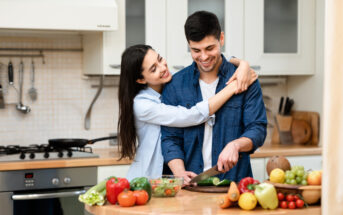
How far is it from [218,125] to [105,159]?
3.67 feet

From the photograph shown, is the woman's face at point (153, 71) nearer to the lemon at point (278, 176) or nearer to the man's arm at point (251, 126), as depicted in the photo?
the man's arm at point (251, 126)

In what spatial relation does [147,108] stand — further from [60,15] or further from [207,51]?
[60,15]

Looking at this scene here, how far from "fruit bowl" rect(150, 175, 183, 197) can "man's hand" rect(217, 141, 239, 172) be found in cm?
22

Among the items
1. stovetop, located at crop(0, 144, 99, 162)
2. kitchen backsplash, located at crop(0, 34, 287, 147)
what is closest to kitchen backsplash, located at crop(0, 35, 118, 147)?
kitchen backsplash, located at crop(0, 34, 287, 147)

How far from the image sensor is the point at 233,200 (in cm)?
206

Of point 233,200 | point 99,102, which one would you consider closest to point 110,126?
point 99,102

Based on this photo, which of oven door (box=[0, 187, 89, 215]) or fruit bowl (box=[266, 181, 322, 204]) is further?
oven door (box=[0, 187, 89, 215])

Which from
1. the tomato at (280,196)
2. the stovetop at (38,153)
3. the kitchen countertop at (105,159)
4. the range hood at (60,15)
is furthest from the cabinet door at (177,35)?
the tomato at (280,196)

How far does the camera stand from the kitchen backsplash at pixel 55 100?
Result: 4016 millimetres

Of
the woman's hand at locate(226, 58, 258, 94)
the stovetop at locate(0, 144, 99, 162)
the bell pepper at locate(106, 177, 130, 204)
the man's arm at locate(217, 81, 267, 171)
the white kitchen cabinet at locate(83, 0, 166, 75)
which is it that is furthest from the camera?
the white kitchen cabinet at locate(83, 0, 166, 75)

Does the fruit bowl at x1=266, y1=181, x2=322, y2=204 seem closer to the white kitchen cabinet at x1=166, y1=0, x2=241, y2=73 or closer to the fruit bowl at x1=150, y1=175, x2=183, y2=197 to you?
the fruit bowl at x1=150, y1=175, x2=183, y2=197

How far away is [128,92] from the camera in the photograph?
2760 millimetres

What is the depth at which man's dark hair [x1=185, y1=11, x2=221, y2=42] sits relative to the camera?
2.52 meters

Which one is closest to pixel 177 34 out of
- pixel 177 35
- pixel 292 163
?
pixel 177 35
